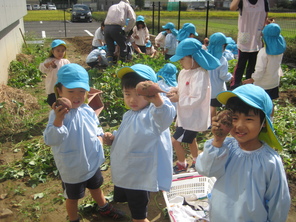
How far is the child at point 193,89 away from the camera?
11.3 feet

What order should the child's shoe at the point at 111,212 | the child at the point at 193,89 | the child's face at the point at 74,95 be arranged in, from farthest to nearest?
the child at the point at 193,89 < the child's shoe at the point at 111,212 < the child's face at the point at 74,95

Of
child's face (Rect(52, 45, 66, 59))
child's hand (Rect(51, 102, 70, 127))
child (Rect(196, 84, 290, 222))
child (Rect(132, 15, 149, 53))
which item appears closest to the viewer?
child (Rect(196, 84, 290, 222))

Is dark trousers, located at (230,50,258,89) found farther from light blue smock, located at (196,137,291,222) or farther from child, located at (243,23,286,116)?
light blue smock, located at (196,137,291,222)

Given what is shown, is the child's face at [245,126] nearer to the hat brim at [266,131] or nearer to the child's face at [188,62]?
the hat brim at [266,131]

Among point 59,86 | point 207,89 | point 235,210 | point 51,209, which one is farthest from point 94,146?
point 207,89

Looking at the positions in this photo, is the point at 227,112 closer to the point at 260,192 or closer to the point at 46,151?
the point at 260,192

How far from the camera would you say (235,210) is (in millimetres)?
1810

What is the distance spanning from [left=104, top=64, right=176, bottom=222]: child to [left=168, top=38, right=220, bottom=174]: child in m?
1.10

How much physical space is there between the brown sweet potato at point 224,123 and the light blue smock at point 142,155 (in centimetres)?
65

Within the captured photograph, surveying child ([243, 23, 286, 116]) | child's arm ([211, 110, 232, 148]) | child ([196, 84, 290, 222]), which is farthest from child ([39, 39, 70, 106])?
child's arm ([211, 110, 232, 148])

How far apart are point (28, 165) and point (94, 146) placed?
181 cm

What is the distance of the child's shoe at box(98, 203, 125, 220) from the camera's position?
3.00 meters

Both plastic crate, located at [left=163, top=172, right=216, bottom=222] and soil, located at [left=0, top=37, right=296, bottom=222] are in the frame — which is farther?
plastic crate, located at [left=163, top=172, right=216, bottom=222]

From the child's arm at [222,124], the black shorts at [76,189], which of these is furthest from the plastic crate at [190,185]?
the child's arm at [222,124]
